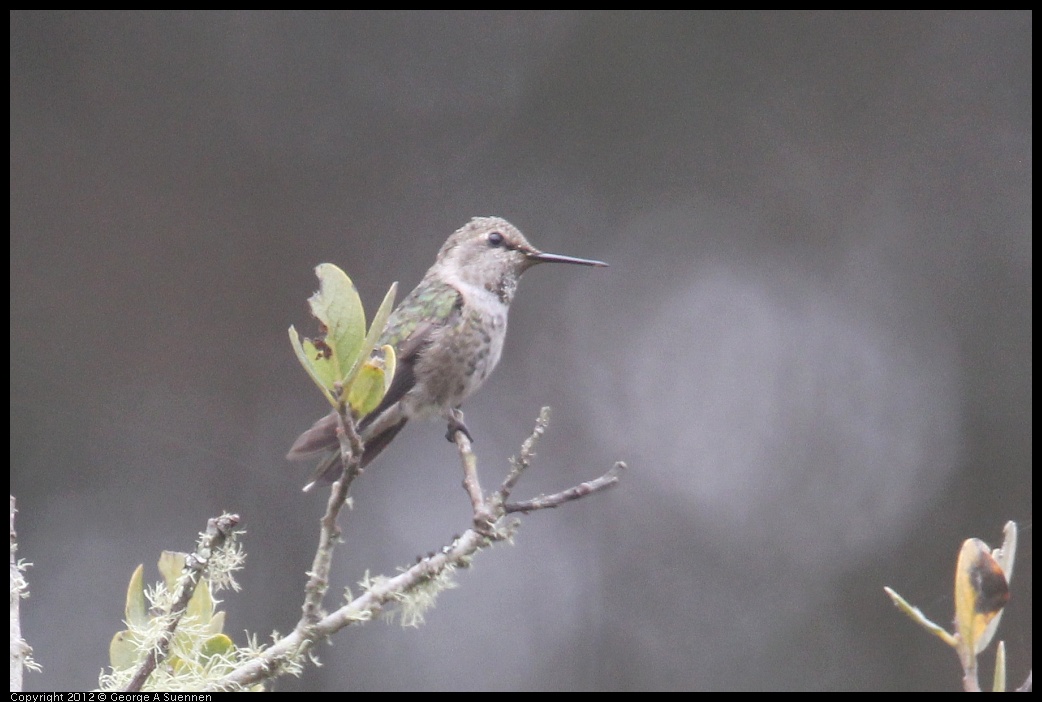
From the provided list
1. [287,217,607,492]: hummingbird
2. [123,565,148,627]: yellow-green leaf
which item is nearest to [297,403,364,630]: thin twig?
[123,565,148,627]: yellow-green leaf

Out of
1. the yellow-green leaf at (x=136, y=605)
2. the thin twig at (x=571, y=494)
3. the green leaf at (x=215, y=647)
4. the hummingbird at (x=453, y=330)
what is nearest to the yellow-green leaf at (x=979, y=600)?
Answer: the thin twig at (x=571, y=494)

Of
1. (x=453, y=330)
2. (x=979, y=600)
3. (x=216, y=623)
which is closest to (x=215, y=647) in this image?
(x=216, y=623)

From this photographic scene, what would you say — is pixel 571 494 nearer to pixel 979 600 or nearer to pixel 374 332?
pixel 374 332

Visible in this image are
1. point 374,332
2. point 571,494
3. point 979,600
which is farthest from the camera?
point 571,494

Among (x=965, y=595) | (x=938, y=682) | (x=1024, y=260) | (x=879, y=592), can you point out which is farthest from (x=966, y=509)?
(x=965, y=595)

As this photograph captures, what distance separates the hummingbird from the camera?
9.58 feet

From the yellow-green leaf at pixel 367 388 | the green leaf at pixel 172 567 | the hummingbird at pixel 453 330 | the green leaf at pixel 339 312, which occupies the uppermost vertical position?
the hummingbird at pixel 453 330

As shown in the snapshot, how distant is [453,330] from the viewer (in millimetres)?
2992

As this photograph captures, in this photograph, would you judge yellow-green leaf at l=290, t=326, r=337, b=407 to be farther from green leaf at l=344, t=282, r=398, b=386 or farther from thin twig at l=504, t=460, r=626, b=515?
thin twig at l=504, t=460, r=626, b=515

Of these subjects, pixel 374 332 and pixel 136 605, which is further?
pixel 136 605

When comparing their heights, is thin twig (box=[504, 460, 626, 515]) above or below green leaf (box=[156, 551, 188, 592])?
below

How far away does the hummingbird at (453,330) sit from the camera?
9.58ft

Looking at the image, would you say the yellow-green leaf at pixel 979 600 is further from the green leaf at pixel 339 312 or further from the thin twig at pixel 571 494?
the green leaf at pixel 339 312

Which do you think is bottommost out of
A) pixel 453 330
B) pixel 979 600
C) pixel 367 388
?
pixel 979 600
